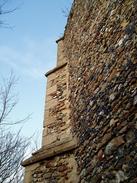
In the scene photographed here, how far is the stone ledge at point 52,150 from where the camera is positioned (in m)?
4.83

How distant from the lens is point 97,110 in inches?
154

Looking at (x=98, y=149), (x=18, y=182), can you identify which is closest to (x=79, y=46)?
(x=98, y=149)

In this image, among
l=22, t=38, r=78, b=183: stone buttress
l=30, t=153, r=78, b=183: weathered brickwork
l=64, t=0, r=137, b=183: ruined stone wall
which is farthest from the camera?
l=22, t=38, r=78, b=183: stone buttress

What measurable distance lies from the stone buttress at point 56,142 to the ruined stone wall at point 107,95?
38 centimetres

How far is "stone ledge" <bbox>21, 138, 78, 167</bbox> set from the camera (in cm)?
483

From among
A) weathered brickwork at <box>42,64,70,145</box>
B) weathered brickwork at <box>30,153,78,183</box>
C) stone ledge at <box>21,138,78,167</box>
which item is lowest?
weathered brickwork at <box>30,153,78,183</box>

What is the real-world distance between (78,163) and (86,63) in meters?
1.86

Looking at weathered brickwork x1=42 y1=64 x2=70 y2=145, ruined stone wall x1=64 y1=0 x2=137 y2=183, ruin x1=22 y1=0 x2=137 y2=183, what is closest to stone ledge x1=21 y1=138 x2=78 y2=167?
ruin x1=22 y1=0 x2=137 y2=183

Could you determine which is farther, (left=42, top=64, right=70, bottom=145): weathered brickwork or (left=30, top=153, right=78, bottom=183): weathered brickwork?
(left=42, top=64, right=70, bottom=145): weathered brickwork

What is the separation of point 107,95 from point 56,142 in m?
2.33

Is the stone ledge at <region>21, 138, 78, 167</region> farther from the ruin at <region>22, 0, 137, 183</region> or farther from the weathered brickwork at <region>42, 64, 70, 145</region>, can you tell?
the weathered brickwork at <region>42, 64, 70, 145</region>

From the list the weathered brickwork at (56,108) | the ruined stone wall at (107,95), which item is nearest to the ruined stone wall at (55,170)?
the ruined stone wall at (107,95)

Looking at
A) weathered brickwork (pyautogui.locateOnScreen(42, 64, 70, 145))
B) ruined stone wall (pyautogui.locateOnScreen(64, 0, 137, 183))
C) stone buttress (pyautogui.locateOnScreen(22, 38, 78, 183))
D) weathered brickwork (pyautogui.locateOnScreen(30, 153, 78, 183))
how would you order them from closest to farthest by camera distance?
1. ruined stone wall (pyautogui.locateOnScreen(64, 0, 137, 183))
2. weathered brickwork (pyautogui.locateOnScreen(30, 153, 78, 183))
3. stone buttress (pyautogui.locateOnScreen(22, 38, 78, 183))
4. weathered brickwork (pyautogui.locateOnScreen(42, 64, 70, 145))

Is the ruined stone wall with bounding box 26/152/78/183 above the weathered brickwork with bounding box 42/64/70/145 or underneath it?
underneath
